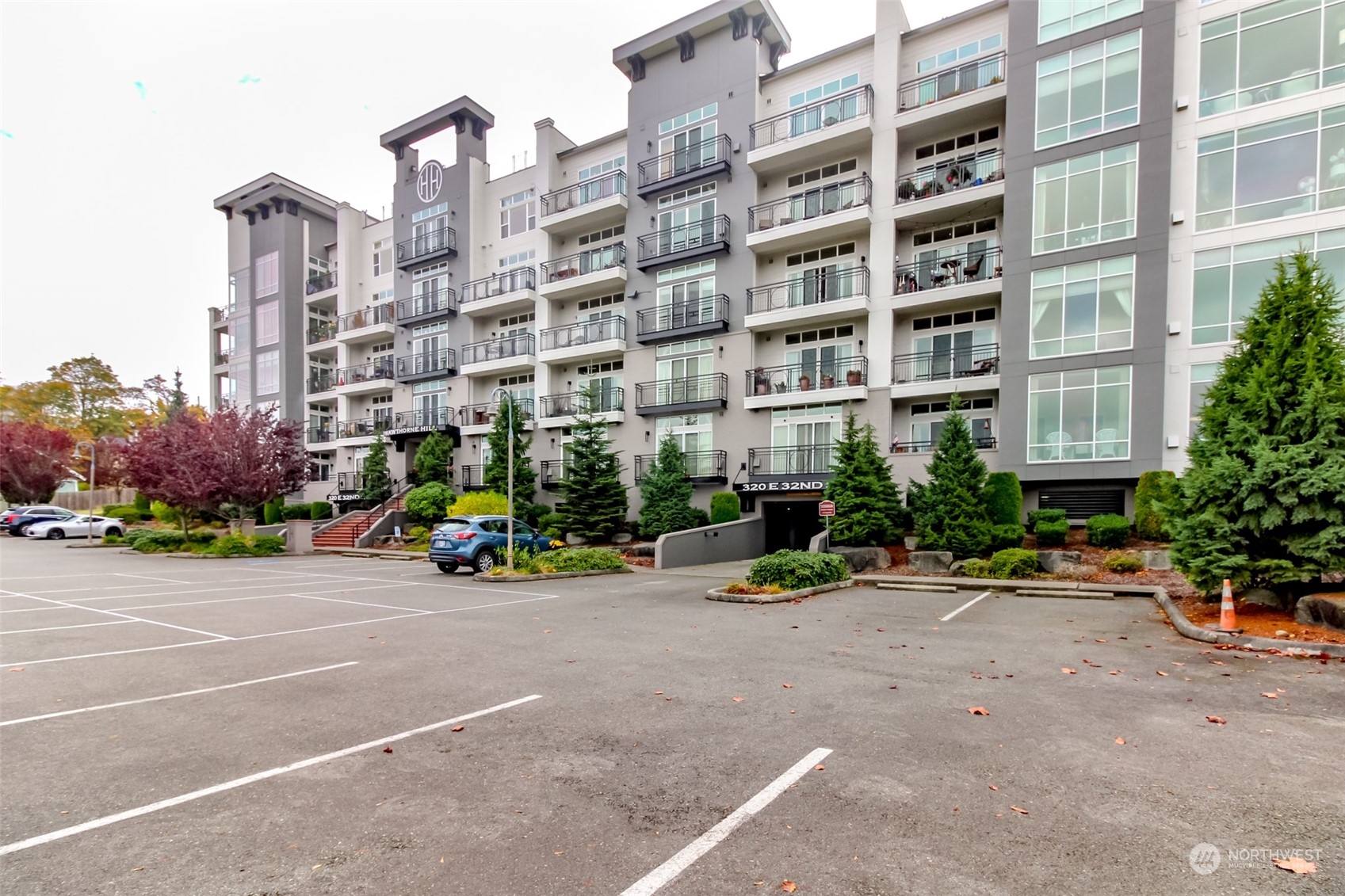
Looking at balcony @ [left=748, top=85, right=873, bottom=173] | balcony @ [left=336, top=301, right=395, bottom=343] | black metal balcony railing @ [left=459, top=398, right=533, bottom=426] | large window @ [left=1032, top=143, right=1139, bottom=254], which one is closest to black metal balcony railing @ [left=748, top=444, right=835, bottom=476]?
large window @ [left=1032, top=143, right=1139, bottom=254]

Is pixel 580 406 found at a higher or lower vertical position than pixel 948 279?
lower

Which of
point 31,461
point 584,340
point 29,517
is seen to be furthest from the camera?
point 31,461

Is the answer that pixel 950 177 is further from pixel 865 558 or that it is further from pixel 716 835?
pixel 716 835

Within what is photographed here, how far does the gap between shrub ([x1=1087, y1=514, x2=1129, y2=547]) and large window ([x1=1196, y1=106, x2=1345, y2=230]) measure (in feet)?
30.3

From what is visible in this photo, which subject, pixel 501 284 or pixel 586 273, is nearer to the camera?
pixel 586 273

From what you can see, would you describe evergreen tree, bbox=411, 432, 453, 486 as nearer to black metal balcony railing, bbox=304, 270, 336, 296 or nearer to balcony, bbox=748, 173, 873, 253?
black metal balcony railing, bbox=304, 270, 336, 296

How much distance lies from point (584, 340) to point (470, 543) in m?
15.1

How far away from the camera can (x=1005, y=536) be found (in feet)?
61.8

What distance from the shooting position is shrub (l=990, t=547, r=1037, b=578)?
16391mm

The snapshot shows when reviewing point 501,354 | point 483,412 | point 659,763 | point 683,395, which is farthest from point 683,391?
point 659,763

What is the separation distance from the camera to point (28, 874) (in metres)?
3.34

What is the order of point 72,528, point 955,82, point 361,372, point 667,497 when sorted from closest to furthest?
point 955,82, point 667,497, point 72,528, point 361,372

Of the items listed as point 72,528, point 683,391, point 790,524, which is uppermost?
point 683,391

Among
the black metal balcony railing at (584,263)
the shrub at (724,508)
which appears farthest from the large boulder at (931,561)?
the black metal balcony railing at (584,263)
